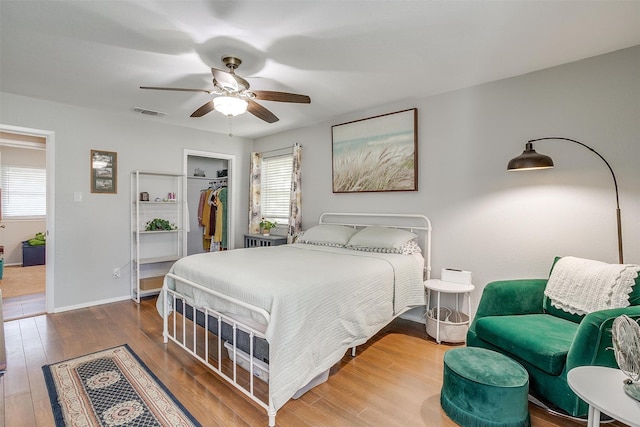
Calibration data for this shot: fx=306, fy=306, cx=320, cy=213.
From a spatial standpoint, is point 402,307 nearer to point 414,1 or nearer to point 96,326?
point 414,1

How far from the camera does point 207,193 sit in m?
5.85

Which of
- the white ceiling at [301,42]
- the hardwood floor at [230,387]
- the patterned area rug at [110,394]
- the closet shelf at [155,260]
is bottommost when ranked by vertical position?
the hardwood floor at [230,387]

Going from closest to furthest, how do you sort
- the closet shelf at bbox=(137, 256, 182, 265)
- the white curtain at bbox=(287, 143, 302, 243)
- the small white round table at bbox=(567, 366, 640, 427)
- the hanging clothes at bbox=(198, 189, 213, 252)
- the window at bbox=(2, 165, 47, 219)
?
the small white round table at bbox=(567, 366, 640, 427), the closet shelf at bbox=(137, 256, 182, 265), the white curtain at bbox=(287, 143, 302, 243), the hanging clothes at bbox=(198, 189, 213, 252), the window at bbox=(2, 165, 47, 219)

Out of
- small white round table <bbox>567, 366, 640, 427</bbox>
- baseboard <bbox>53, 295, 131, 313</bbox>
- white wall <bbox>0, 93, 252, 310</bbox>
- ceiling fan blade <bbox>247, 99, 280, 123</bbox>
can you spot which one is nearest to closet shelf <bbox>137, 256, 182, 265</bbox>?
white wall <bbox>0, 93, 252, 310</bbox>

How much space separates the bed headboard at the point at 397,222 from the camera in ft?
11.4

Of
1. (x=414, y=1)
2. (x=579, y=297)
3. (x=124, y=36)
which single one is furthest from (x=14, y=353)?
(x=579, y=297)

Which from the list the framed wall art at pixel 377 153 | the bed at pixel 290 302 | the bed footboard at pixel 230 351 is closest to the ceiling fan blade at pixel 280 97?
the bed at pixel 290 302

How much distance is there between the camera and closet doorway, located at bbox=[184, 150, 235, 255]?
18.1 feet

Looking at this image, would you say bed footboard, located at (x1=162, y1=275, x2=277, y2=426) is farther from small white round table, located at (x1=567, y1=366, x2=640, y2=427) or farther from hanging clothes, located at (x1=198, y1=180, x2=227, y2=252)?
hanging clothes, located at (x1=198, y1=180, x2=227, y2=252)

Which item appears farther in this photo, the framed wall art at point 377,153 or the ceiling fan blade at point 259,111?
the framed wall art at point 377,153

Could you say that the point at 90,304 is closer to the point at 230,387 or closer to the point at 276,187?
the point at 230,387

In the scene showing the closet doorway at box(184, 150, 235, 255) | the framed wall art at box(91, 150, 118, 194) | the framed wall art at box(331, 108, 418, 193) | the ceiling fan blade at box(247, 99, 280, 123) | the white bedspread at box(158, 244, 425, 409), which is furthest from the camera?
the closet doorway at box(184, 150, 235, 255)

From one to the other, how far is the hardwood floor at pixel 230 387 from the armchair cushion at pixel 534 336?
16.3 inches

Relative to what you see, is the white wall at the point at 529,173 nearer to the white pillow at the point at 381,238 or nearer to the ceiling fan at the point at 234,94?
the white pillow at the point at 381,238
